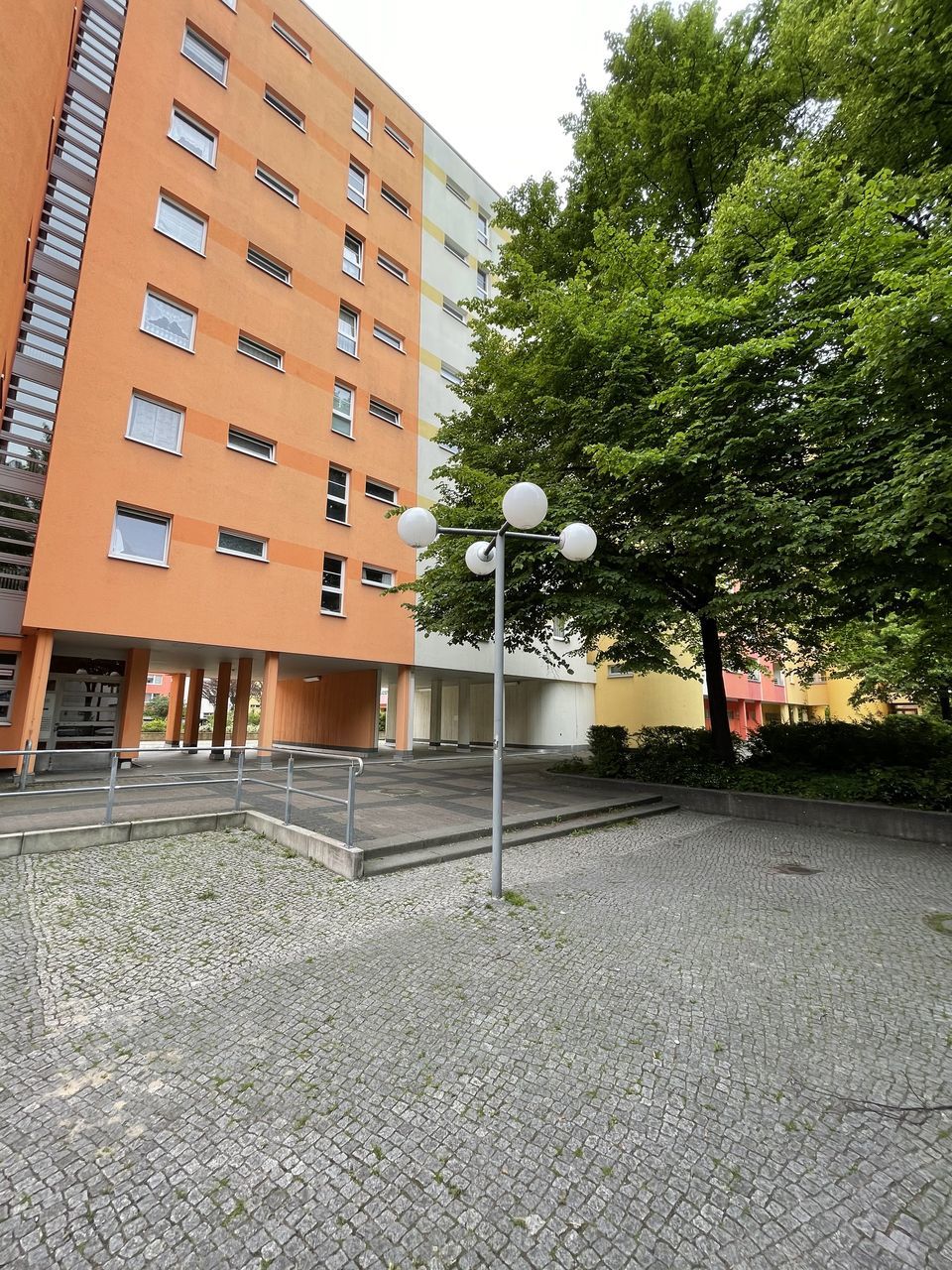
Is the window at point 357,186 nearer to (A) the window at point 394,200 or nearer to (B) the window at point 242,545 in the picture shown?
(A) the window at point 394,200

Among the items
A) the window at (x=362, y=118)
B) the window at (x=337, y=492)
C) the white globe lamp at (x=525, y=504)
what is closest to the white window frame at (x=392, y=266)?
the window at (x=362, y=118)

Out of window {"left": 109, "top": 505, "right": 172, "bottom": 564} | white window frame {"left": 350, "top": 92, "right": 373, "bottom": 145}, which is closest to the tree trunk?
window {"left": 109, "top": 505, "right": 172, "bottom": 564}

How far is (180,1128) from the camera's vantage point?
2150 mm

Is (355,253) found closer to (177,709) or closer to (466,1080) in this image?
(177,709)

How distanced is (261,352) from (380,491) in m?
4.73

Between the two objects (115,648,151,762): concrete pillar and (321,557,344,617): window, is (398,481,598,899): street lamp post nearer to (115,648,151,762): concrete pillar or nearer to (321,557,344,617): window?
(321,557,344,617): window

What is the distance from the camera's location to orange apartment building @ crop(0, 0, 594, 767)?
11.0m

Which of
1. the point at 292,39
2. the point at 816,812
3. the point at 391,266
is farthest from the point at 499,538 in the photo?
the point at 292,39

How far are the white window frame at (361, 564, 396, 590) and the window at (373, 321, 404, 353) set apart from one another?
7.32 m

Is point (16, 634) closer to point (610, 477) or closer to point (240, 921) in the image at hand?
point (240, 921)

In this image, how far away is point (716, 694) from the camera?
11.0 m

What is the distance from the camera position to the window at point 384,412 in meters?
17.2

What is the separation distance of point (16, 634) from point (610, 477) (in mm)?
12377

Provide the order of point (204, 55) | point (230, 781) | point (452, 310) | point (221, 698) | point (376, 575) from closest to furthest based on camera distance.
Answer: point (230, 781)
point (204, 55)
point (376, 575)
point (221, 698)
point (452, 310)
